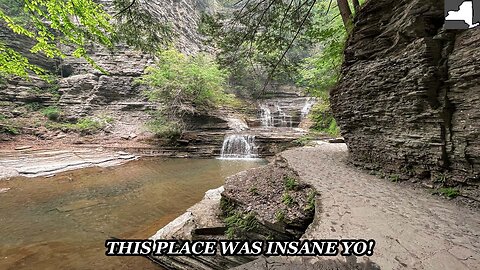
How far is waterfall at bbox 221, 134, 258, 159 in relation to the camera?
14500mm

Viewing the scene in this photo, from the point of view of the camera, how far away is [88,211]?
19.6ft

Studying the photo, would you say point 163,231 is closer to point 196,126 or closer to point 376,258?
point 376,258

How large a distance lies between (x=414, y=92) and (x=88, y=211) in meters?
7.42

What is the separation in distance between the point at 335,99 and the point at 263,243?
13.7ft

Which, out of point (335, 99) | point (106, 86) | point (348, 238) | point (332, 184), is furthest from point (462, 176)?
point (106, 86)

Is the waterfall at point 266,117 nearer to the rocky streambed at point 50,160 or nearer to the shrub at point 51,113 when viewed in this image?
the rocky streambed at point 50,160

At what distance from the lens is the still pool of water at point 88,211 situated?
3994mm

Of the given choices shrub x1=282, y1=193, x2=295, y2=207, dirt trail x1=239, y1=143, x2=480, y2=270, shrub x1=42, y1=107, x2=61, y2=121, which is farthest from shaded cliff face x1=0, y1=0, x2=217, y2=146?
dirt trail x1=239, y1=143, x2=480, y2=270

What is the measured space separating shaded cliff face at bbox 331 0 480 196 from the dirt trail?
57 cm

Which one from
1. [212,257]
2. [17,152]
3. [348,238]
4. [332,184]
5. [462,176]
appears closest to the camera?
[348,238]

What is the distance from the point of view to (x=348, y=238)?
2.20 meters

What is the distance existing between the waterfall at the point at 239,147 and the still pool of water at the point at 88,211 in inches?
160

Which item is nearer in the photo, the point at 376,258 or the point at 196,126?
the point at 376,258

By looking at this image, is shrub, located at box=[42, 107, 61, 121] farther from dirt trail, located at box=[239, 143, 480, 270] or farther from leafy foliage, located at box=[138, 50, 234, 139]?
dirt trail, located at box=[239, 143, 480, 270]
